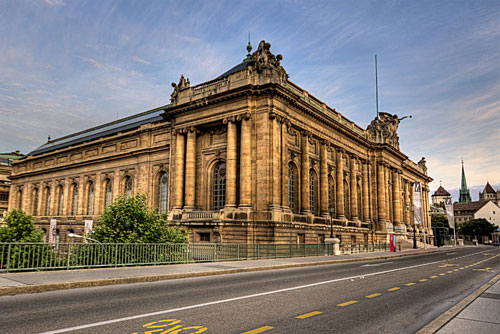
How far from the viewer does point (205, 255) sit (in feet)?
72.8

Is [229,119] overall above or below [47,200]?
above

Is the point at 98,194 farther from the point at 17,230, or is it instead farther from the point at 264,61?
the point at 264,61

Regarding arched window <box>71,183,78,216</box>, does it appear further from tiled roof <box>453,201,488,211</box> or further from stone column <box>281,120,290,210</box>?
tiled roof <box>453,201,488,211</box>

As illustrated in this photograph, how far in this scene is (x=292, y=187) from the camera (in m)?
37.7

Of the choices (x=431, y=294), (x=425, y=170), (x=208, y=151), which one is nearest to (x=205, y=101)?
(x=208, y=151)

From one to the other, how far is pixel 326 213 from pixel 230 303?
33450 mm

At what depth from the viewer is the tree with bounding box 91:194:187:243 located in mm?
21906

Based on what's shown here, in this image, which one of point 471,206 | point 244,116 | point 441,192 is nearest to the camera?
point 244,116

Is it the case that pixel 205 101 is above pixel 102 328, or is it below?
above

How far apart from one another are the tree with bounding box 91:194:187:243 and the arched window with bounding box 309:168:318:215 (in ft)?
71.1

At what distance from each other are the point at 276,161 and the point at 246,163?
2.62 meters

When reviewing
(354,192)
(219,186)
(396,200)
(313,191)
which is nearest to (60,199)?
(219,186)

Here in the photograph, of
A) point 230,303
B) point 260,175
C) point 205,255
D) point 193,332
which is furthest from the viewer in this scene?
point 260,175

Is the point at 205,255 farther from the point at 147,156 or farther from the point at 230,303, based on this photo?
the point at 147,156
